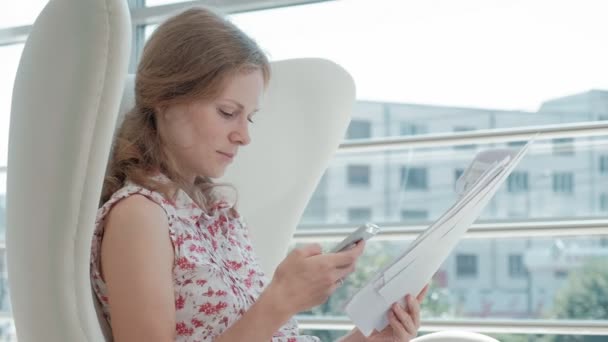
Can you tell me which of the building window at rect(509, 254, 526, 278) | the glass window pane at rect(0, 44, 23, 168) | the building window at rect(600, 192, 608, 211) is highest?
the glass window pane at rect(0, 44, 23, 168)

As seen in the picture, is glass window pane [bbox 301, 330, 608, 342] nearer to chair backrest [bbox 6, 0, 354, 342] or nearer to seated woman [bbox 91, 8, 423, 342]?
seated woman [bbox 91, 8, 423, 342]

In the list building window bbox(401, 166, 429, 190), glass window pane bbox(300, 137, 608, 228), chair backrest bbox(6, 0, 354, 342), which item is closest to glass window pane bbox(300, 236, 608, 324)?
glass window pane bbox(300, 137, 608, 228)

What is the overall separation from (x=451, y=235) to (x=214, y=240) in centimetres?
41

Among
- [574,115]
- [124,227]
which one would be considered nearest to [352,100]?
[124,227]

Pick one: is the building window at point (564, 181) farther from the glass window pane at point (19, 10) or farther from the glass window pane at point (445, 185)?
the glass window pane at point (19, 10)

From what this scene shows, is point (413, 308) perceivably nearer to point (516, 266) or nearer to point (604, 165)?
point (604, 165)

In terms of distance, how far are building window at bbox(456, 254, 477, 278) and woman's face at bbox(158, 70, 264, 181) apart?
372cm

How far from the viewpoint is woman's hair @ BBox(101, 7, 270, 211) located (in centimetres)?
133

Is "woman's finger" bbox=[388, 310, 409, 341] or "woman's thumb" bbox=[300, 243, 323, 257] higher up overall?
"woman's thumb" bbox=[300, 243, 323, 257]

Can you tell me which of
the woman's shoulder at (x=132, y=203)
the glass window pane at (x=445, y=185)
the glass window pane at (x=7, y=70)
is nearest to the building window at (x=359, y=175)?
the glass window pane at (x=445, y=185)

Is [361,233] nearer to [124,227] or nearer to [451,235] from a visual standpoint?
[451,235]

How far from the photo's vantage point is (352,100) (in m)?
1.82

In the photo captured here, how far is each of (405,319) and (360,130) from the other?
11.6 feet

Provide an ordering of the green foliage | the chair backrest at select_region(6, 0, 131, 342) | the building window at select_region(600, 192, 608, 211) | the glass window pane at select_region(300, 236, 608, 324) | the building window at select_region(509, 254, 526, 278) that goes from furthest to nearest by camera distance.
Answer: the building window at select_region(509, 254, 526, 278)
the building window at select_region(600, 192, 608, 211)
the glass window pane at select_region(300, 236, 608, 324)
the green foliage
the chair backrest at select_region(6, 0, 131, 342)
